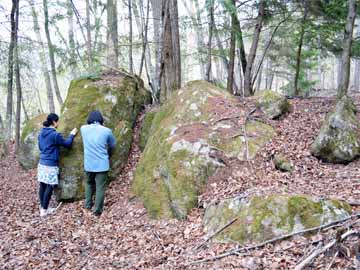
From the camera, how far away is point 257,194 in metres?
4.67

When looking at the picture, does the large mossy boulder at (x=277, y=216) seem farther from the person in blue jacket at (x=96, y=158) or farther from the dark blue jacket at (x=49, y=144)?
the dark blue jacket at (x=49, y=144)

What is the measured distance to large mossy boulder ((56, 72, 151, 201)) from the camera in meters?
7.16

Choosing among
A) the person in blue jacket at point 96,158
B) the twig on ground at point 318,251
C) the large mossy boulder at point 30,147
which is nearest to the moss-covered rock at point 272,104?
the person in blue jacket at point 96,158

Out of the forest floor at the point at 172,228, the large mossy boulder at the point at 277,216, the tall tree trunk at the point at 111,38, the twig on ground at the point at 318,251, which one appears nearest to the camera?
the twig on ground at the point at 318,251

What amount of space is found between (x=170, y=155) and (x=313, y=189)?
2.50m

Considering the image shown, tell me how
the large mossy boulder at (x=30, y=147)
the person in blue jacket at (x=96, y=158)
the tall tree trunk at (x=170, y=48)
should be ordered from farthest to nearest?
the large mossy boulder at (x=30, y=147)
the tall tree trunk at (x=170, y=48)
the person in blue jacket at (x=96, y=158)

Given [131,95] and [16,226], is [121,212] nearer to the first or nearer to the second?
[16,226]

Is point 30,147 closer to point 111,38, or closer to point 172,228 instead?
point 111,38

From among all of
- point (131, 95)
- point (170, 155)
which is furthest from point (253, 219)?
point (131, 95)

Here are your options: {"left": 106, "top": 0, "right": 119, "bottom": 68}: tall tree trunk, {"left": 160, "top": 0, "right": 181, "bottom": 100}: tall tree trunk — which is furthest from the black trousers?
{"left": 106, "top": 0, "right": 119, "bottom": 68}: tall tree trunk

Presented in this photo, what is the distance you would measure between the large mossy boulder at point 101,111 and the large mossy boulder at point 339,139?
13.0ft

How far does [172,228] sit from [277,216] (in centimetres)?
169

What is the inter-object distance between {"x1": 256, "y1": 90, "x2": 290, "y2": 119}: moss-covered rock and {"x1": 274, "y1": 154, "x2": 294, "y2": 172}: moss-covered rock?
4.94ft

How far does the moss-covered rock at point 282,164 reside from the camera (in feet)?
18.5
